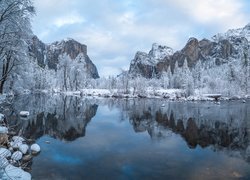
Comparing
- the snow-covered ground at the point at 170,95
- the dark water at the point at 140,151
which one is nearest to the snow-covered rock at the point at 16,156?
the dark water at the point at 140,151

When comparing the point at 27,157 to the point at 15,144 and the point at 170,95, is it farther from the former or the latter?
the point at 170,95

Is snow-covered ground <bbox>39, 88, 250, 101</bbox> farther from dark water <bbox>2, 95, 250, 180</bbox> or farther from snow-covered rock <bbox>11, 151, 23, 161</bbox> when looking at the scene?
snow-covered rock <bbox>11, 151, 23, 161</bbox>

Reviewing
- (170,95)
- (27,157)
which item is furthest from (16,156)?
(170,95)

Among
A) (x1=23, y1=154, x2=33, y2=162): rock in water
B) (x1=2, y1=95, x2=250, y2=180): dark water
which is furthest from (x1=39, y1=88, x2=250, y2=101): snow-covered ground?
(x1=23, y1=154, x2=33, y2=162): rock in water

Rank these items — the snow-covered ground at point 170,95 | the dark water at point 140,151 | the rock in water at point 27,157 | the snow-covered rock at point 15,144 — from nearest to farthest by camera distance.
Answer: the dark water at point 140,151 → the rock in water at point 27,157 → the snow-covered rock at point 15,144 → the snow-covered ground at point 170,95

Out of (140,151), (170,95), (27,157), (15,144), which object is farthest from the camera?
(170,95)

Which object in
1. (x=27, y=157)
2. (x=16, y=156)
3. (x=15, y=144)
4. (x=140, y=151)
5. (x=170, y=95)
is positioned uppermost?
(x=170, y=95)

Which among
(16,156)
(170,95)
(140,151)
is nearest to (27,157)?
(16,156)

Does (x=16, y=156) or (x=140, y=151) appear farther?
(x=140, y=151)

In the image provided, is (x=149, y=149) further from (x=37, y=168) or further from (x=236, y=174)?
(x=37, y=168)

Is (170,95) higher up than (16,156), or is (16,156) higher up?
(170,95)

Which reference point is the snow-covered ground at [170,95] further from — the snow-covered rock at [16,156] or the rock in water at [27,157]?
the snow-covered rock at [16,156]

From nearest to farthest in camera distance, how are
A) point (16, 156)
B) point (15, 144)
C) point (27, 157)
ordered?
point (16, 156) → point (27, 157) → point (15, 144)

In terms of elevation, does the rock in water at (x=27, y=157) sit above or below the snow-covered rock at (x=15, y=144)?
below
